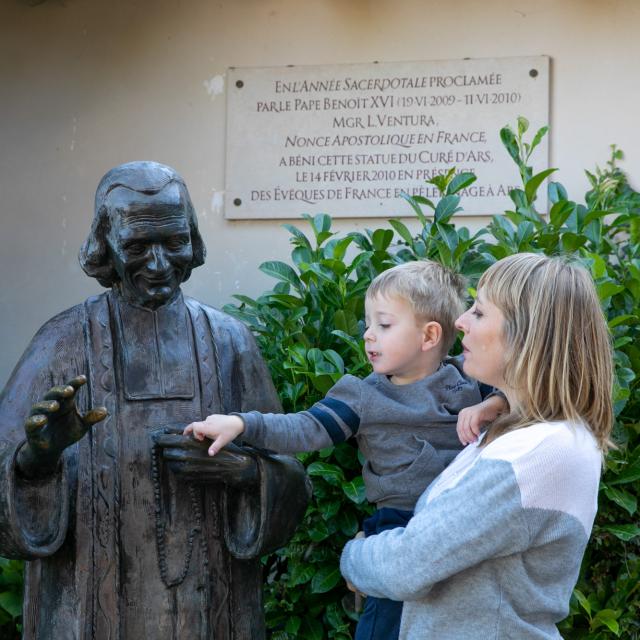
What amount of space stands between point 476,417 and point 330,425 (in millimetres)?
395

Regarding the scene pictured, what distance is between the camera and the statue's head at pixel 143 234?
3484 millimetres

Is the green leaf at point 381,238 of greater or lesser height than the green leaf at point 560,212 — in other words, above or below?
below

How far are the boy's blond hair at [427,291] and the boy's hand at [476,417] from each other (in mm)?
303

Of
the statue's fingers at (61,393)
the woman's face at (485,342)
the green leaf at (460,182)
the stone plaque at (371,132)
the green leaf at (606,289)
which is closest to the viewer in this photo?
the woman's face at (485,342)

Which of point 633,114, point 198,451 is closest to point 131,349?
point 198,451

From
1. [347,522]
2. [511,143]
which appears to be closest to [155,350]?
[347,522]

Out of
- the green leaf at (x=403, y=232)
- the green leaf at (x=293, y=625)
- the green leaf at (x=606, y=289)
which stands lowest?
the green leaf at (x=293, y=625)

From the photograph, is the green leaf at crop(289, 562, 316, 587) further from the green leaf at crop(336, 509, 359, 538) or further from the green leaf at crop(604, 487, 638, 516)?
the green leaf at crop(604, 487, 638, 516)

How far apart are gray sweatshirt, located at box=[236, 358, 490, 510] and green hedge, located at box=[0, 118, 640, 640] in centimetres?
94

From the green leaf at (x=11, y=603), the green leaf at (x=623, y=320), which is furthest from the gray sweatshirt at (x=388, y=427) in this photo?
the green leaf at (x=11, y=603)

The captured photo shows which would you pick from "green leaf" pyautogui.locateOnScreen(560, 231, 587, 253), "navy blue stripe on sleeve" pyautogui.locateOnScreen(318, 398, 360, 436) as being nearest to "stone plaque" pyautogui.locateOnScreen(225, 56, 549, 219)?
"green leaf" pyautogui.locateOnScreen(560, 231, 587, 253)

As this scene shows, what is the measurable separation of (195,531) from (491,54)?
3.04 m

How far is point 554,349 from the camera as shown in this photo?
9.14ft

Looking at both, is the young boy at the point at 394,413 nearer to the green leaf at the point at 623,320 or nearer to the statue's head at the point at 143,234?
the statue's head at the point at 143,234
